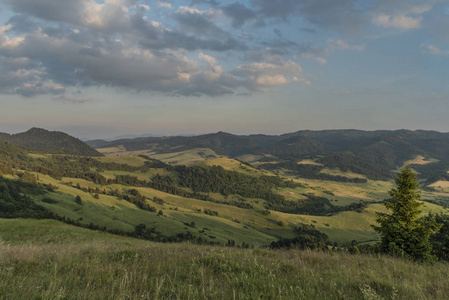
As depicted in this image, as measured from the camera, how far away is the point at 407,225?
79.4 feet

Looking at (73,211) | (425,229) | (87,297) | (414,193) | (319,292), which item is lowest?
(73,211)

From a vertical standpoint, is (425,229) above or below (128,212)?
above

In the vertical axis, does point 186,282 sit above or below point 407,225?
above

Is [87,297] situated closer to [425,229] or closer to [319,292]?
[319,292]

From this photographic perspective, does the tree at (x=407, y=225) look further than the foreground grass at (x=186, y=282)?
Yes

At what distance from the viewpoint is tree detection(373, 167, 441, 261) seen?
74.2 ft

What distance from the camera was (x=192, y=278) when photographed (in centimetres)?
595

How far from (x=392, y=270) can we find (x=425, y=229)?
2258cm

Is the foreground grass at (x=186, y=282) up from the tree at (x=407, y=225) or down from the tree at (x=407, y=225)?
up

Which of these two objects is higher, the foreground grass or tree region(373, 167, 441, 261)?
the foreground grass

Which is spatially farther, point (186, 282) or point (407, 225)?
point (407, 225)

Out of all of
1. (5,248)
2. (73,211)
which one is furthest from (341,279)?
(73,211)

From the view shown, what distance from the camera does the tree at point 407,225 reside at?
2261 centimetres

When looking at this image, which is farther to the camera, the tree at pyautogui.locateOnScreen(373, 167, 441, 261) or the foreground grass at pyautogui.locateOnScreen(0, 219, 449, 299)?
the tree at pyautogui.locateOnScreen(373, 167, 441, 261)
